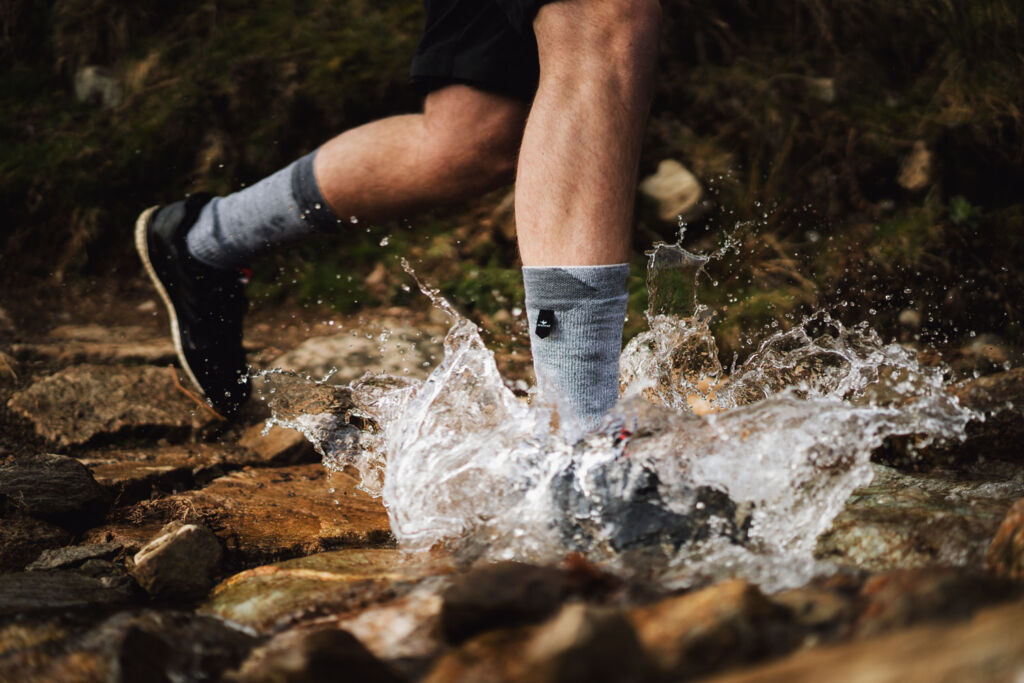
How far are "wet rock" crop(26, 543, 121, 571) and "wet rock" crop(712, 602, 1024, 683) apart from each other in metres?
1.24

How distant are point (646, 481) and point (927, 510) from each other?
1.93 ft

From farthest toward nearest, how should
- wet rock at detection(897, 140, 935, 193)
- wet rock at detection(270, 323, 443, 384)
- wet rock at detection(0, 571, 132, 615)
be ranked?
wet rock at detection(897, 140, 935, 193) → wet rock at detection(270, 323, 443, 384) → wet rock at detection(0, 571, 132, 615)

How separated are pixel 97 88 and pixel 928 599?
13.4 feet

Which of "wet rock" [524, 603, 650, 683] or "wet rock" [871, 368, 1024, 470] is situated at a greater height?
"wet rock" [524, 603, 650, 683]

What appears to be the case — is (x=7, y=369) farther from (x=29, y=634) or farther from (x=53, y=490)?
(x=29, y=634)

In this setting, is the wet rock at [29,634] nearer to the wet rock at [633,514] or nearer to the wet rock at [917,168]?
the wet rock at [633,514]

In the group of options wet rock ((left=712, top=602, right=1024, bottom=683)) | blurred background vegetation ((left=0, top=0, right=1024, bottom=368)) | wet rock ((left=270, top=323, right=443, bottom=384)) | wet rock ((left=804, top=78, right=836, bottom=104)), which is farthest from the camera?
wet rock ((left=804, top=78, right=836, bottom=104))

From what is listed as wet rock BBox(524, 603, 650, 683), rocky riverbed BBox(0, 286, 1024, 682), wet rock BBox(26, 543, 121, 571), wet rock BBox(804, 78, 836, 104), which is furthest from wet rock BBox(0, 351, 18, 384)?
wet rock BBox(804, 78, 836, 104)

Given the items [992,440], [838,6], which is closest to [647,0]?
[992,440]

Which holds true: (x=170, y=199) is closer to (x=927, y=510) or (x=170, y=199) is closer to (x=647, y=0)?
(x=647, y=0)

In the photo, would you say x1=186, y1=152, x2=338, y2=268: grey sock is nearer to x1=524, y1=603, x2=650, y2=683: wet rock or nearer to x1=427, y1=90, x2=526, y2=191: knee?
x1=427, y1=90, x2=526, y2=191: knee

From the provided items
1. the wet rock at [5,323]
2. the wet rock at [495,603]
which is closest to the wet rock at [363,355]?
the wet rock at [5,323]

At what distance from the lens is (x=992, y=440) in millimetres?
2098

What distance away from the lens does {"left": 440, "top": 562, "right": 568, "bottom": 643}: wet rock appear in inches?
40.1
